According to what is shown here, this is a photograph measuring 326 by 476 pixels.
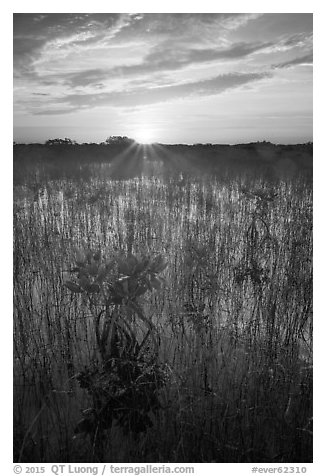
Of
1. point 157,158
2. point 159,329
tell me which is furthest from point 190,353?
point 157,158

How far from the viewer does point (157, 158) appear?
11977 millimetres

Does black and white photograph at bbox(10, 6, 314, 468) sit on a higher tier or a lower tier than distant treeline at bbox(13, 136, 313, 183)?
lower

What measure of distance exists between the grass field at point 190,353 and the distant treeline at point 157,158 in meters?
5.40

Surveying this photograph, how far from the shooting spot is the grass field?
1.62 m

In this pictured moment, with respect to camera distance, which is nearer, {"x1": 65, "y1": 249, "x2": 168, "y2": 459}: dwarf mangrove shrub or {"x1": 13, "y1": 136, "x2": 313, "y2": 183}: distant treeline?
{"x1": 65, "y1": 249, "x2": 168, "y2": 459}: dwarf mangrove shrub

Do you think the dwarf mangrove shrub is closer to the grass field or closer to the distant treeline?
the grass field

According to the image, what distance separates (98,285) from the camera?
1.79 m

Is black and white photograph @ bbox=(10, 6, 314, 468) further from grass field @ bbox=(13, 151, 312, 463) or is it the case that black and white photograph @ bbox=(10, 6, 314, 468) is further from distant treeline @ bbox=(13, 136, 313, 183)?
distant treeline @ bbox=(13, 136, 313, 183)

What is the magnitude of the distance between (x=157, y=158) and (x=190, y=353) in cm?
1047

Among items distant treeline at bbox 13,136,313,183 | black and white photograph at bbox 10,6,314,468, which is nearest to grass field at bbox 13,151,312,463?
black and white photograph at bbox 10,6,314,468

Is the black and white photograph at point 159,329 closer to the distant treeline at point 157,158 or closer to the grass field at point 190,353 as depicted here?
the grass field at point 190,353

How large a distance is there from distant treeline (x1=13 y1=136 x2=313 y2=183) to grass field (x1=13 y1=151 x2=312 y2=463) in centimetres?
540

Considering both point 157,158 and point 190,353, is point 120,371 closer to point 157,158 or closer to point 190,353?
point 190,353
